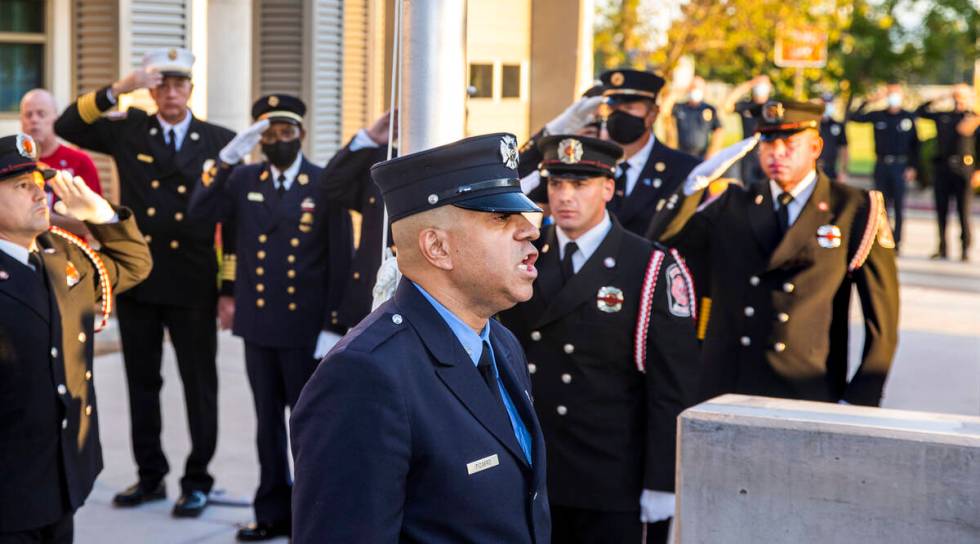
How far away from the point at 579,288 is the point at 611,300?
0.11 m

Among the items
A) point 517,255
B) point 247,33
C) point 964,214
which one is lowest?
point 964,214

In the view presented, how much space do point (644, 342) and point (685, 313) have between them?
0.57 ft

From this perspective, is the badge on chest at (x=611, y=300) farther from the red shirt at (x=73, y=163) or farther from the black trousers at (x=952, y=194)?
the black trousers at (x=952, y=194)

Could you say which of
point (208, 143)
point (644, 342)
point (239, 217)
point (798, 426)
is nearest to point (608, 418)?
point (644, 342)

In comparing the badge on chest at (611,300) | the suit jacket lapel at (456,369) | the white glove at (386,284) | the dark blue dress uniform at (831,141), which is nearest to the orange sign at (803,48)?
the dark blue dress uniform at (831,141)

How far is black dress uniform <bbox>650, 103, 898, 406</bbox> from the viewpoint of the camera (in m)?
5.64

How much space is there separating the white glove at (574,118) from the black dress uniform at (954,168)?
12.7 metres

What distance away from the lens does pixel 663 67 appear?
2162cm

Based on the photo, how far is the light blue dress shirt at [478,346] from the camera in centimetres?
285

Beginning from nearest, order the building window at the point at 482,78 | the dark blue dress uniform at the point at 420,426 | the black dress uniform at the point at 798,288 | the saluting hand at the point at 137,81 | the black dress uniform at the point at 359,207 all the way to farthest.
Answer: the dark blue dress uniform at the point at 420,426, the black dress uniform at the point at 798,288, the black dress uniform at the point at 359,207, the saluting hand at the point at 137,81, the building window at the point at 482,78

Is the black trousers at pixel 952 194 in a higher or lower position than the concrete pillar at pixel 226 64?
lower

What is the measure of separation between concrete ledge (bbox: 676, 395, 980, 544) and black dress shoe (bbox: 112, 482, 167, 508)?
359 centimetres

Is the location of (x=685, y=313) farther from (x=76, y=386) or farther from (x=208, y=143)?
(x=208, y=143)

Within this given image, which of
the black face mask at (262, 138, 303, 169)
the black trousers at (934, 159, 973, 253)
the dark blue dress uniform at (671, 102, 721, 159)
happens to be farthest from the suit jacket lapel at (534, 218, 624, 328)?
the dark blue dress uniform at (671, 102, 721, 159)
